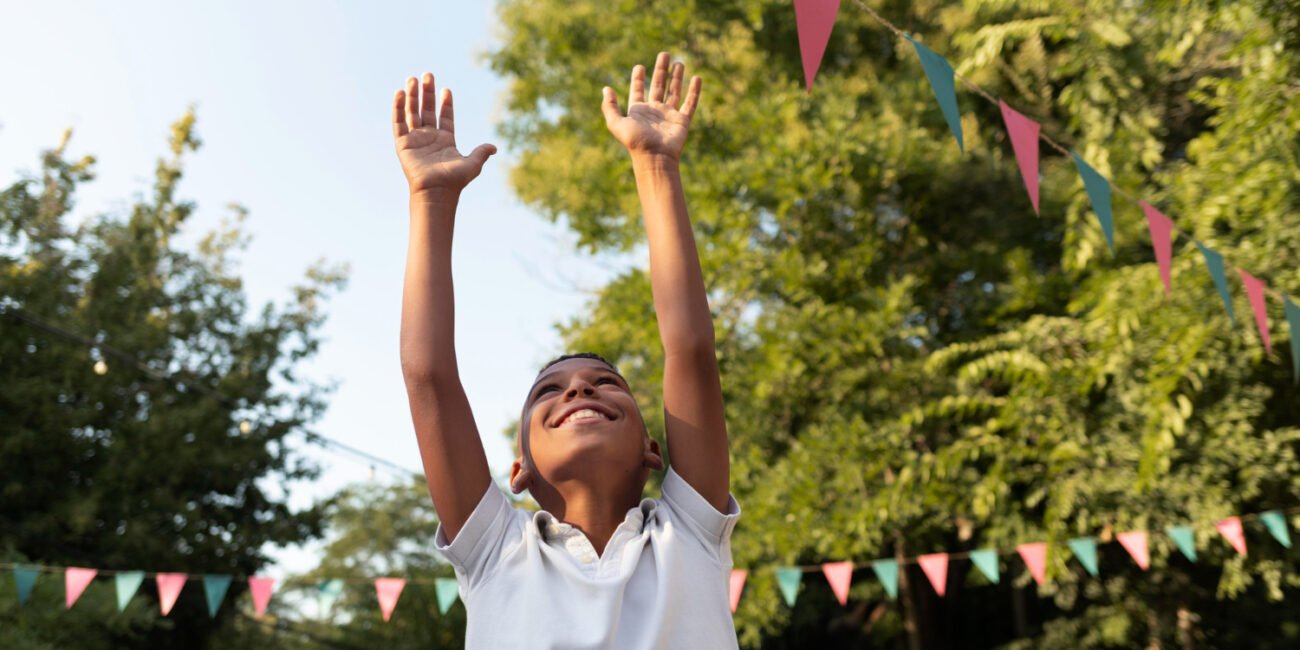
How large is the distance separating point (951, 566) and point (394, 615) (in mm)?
13567

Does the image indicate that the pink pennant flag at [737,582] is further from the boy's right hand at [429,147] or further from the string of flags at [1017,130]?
the boy's right hand at [429,147]

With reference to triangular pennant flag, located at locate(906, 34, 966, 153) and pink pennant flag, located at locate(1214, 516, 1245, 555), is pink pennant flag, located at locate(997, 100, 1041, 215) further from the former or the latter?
pink pennant flag, located at locate(1214, 516, 1245, 555)

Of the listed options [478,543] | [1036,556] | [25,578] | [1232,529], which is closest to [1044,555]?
[1036,556]

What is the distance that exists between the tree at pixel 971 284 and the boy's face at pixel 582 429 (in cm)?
640

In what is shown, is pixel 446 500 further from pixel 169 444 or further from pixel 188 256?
pixel 188 256

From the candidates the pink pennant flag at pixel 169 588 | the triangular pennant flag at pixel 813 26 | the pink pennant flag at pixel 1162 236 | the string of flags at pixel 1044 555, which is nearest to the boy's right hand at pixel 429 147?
the triangular pennant flag at pixel 813 26

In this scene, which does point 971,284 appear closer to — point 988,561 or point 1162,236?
point 988,561

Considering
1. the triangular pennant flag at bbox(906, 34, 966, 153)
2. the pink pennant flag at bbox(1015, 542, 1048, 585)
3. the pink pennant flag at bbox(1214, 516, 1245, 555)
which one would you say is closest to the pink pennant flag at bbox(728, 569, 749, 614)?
the pink pennant flag at bbox(1015, 542, 1048, 585)

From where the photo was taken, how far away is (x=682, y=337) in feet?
5.69

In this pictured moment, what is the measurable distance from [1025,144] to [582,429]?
2.85 m

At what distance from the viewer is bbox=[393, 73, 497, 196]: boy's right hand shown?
175 centimetres

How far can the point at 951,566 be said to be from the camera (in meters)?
13.9

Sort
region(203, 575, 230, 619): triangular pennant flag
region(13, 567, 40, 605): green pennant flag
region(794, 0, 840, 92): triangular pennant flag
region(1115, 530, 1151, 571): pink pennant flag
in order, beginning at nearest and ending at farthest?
region(794, 0, 840, 92): triangular pennant flag < region(13, 567, 40, 605): green pennant flag < region(1115, 530, 1151, 571): pink pennant flag < region(203, 575, 230, 619): triangular pennant flag

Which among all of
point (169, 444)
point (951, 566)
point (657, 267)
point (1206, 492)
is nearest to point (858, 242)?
point (1206, 492)
